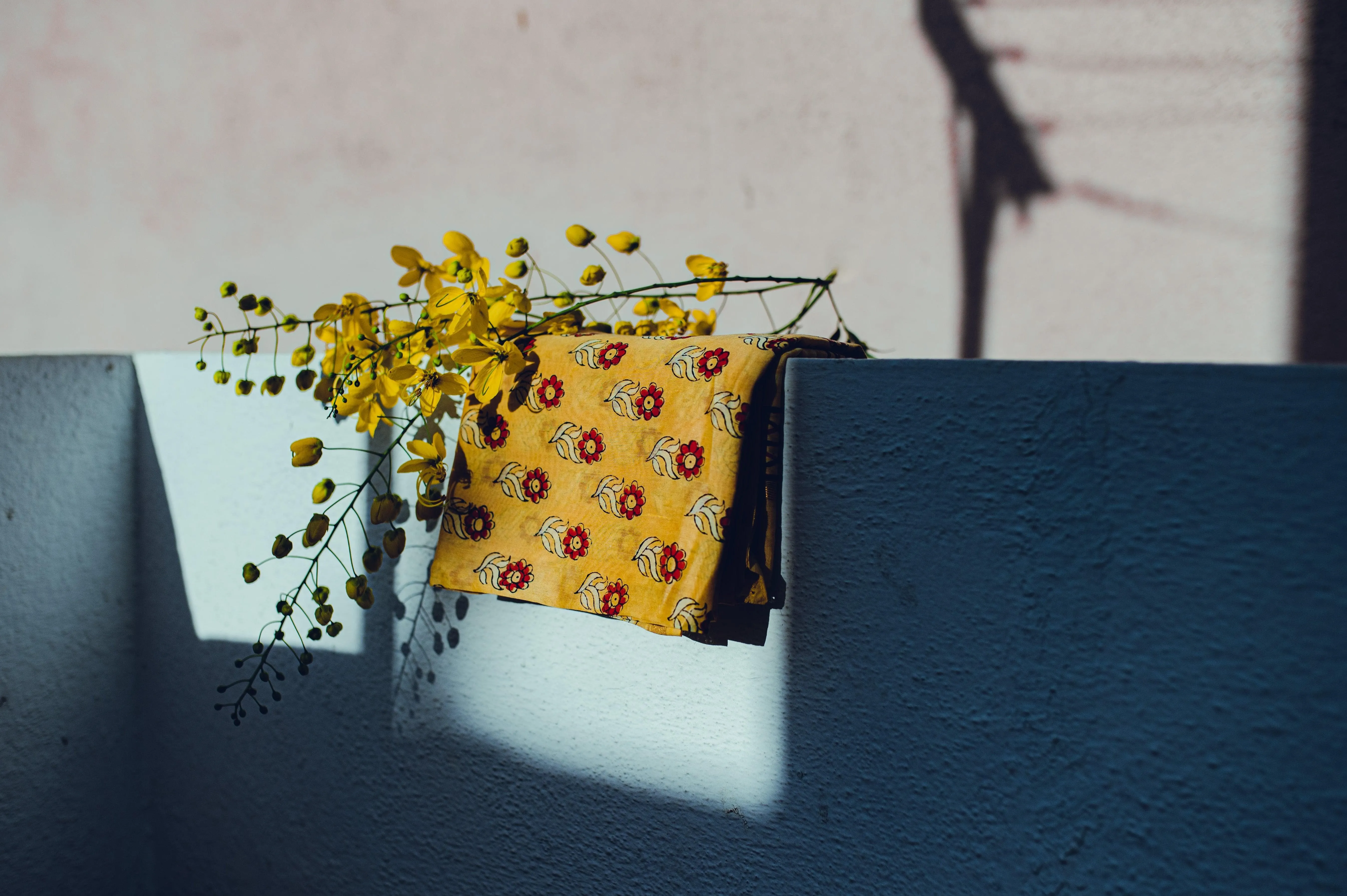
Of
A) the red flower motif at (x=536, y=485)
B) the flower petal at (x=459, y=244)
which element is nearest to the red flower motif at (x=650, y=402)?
the red flower motif at (x=536, y=485)

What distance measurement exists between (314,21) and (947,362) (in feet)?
5.51

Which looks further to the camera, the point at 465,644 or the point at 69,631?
the point at 69,631

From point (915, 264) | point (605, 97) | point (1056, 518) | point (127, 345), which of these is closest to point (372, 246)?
point (605, 97)

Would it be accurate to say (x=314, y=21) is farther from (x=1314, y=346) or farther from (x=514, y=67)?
(x=1314, y=346)

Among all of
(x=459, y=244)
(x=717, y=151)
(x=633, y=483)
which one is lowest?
(x=633, y=483)

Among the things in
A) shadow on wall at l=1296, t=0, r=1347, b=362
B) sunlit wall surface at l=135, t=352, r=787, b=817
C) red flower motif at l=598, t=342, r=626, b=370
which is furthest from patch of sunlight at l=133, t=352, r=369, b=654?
shadow on wall at l=1296, t=0, r=1347, b=362

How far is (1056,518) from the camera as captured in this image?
0.52 metres

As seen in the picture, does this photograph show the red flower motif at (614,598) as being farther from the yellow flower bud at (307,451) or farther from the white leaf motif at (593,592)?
the yellow flower bud at (307,451)

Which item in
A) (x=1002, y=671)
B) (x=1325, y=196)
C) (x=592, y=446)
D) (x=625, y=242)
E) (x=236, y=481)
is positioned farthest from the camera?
(x=1325, y=196)

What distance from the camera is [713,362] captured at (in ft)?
1.99

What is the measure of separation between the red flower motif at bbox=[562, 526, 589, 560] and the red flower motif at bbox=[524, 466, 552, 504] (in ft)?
0.14

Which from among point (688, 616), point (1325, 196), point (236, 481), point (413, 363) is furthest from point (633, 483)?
point (1325, 196)

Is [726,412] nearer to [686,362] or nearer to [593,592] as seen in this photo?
[686,362]

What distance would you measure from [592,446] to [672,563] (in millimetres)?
122
